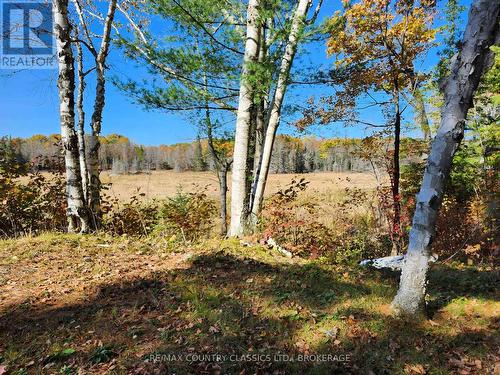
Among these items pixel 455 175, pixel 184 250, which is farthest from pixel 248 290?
pixel 455 175

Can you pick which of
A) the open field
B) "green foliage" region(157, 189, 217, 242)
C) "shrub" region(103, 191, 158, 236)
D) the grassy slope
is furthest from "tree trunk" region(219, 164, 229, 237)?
the grassy slope

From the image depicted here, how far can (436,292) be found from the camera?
3.78 metres

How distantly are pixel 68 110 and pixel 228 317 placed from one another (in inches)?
204

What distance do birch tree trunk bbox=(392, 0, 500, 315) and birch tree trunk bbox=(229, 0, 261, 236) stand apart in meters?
3.41

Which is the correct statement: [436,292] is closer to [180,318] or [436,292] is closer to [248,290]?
[248,290]

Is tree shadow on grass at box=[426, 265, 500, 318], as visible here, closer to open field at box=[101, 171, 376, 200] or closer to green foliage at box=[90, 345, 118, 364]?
green foliage at box=[90, 345, 118, 364]

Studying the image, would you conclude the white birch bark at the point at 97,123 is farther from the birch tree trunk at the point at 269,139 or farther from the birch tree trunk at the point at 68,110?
the birch tree trunk at the point at 269,139

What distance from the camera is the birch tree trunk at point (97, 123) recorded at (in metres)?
6.73

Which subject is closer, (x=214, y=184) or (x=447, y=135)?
(x=447, y=135)

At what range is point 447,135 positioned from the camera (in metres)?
2.65

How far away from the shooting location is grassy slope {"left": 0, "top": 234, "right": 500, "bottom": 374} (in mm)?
2592

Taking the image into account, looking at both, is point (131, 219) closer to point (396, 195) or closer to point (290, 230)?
point (290, 230)

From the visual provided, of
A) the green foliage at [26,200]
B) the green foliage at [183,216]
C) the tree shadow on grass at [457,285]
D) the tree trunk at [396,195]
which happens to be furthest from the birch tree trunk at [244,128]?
the green foliage at [26,200]

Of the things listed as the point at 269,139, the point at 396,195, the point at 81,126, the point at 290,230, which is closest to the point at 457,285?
the point at 290,230
